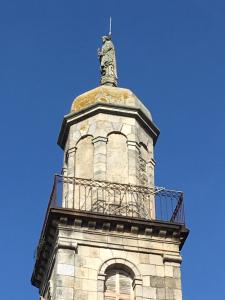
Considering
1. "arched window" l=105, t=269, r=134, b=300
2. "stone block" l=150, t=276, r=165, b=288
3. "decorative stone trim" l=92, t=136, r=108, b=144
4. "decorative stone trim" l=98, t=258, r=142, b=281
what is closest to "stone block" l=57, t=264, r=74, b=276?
"decorative stone trim" l=98, t=258, r=142, b=281

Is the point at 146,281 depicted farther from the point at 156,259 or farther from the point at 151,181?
the point at 151,181

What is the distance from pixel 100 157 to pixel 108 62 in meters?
5.65

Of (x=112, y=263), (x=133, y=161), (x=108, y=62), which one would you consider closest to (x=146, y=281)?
(x=112, y=263)

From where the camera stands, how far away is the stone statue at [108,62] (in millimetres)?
32253

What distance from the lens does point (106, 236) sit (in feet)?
86.1

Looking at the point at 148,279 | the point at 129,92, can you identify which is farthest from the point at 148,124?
the point at 148,279

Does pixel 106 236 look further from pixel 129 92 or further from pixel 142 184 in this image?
pixel 129 92

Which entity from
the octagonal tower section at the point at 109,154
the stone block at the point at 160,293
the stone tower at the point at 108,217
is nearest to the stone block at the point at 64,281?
the stone tower at the point at 108,217

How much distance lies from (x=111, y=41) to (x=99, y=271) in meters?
11.5

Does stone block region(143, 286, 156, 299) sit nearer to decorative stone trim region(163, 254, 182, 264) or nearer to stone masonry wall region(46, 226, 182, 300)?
stone masonry wall region(46, 226, 182, 300)

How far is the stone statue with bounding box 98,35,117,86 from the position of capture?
32.3 metres

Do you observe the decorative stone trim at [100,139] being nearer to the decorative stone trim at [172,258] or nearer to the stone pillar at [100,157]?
the stone pillar at [100,157]

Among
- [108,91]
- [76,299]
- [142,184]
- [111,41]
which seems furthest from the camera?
[111,41]

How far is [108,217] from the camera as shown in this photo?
26219mm
